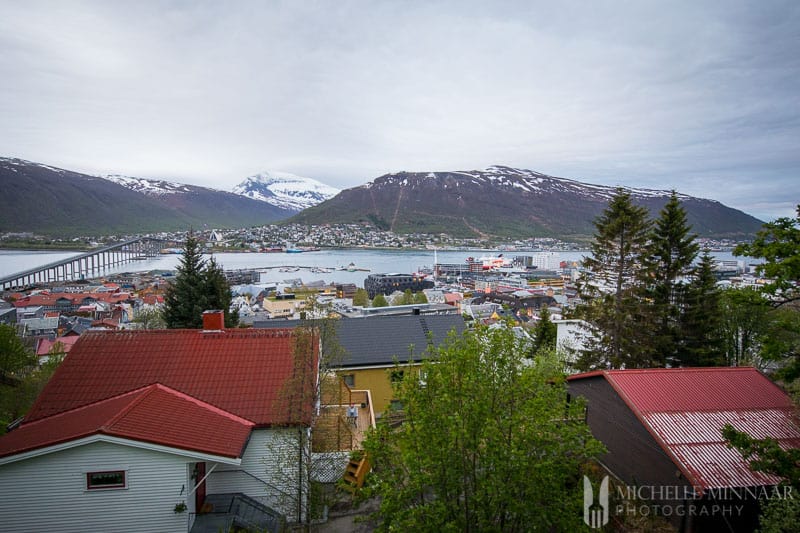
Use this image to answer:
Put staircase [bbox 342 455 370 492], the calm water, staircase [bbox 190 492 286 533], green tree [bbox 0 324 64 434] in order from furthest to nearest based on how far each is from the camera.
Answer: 1. the calm water
2. green tree [bbox 0 324 64 434]
3. staircase [bbox 342 455 370 492]
4. staircase [bbox 190 492 286 533]

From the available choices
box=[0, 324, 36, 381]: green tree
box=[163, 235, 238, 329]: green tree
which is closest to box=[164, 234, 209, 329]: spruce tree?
box=[163, 235, 238, 329]: green tree

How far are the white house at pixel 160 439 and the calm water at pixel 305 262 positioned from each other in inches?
3161

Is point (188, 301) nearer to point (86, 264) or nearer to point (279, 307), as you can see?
point (279, 307)

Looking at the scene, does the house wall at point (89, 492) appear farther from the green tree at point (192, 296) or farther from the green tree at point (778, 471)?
the green tree at point (192, 296)

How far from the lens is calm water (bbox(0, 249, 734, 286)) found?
9706 cm

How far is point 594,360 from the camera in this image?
43.2ft

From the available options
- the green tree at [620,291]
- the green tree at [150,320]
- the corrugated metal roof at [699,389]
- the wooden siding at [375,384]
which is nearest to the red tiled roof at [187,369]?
the wooden siding at [375,384]

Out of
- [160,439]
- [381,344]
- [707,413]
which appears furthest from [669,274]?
[160,439]

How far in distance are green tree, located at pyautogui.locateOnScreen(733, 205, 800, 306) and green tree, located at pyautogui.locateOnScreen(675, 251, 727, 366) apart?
854 cm

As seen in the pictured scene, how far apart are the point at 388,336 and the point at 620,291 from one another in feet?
23.9

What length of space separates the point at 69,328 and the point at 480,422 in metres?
40.2

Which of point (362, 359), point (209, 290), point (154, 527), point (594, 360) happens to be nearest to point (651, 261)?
point (594, 360)

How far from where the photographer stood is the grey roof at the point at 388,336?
45.9ft

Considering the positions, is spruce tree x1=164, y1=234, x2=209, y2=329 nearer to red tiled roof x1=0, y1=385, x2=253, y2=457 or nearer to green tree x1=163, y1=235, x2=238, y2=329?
green tree x1=163, y1=235, x2=238, y2=329
